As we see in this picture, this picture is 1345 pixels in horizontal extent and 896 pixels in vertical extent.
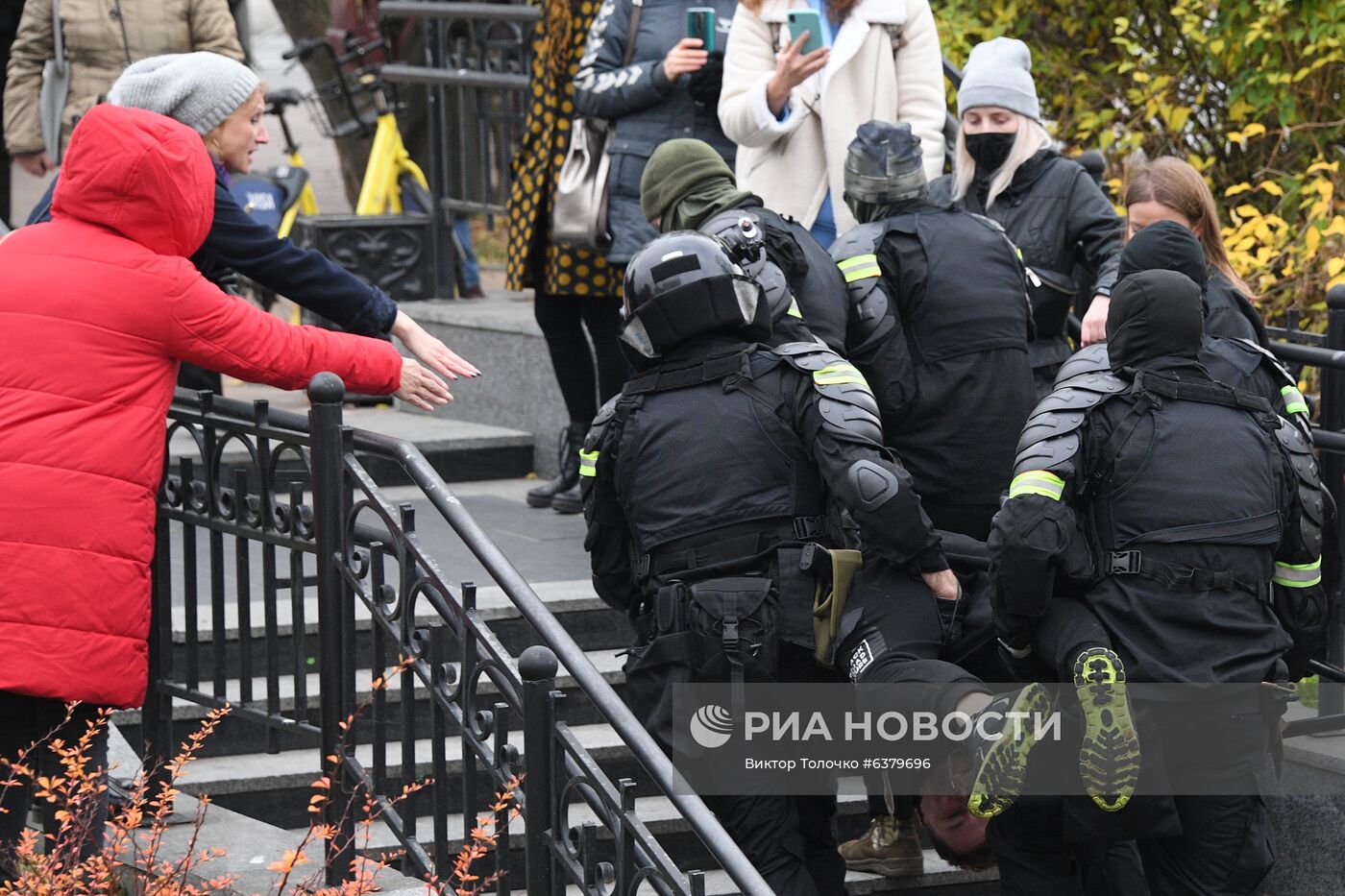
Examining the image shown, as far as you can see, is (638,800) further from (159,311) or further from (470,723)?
(159,311)

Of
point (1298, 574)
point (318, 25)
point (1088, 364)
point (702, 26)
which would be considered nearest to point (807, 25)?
point (702, 26)

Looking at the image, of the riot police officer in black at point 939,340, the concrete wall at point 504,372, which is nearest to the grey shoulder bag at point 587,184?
the concrete wall at point 504,372

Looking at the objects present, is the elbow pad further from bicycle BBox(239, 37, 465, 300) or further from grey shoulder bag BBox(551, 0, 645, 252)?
bicycle BBox(239, 37, 465, 300)

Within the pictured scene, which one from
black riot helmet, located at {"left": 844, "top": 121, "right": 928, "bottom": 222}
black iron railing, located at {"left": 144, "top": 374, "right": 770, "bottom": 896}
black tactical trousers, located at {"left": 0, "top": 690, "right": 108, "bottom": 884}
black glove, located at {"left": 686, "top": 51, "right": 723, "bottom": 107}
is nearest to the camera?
black iron railing, located at {"left": 144, "top": 374, "right": 770, "bottom": 896}

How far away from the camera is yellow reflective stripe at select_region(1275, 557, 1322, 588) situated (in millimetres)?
4371

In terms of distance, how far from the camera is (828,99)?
19.4 ft

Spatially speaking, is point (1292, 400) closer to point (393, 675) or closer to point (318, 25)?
point (393, 675)

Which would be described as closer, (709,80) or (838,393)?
(838,393)

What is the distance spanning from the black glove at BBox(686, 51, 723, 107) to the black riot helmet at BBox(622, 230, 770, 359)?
6.35ft

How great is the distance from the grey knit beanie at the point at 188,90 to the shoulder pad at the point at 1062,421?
6.70 ft

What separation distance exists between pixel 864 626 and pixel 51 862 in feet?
5.99

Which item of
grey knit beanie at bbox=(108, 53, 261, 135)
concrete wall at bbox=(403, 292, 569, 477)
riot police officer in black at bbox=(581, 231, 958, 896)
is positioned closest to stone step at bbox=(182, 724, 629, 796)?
riot police officer in black at bbox=(581, 231, 958, 896)

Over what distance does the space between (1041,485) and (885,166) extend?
1.21m

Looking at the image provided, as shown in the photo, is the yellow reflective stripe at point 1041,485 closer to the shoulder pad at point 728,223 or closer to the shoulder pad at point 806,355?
the shoulder pad at point 806,355
